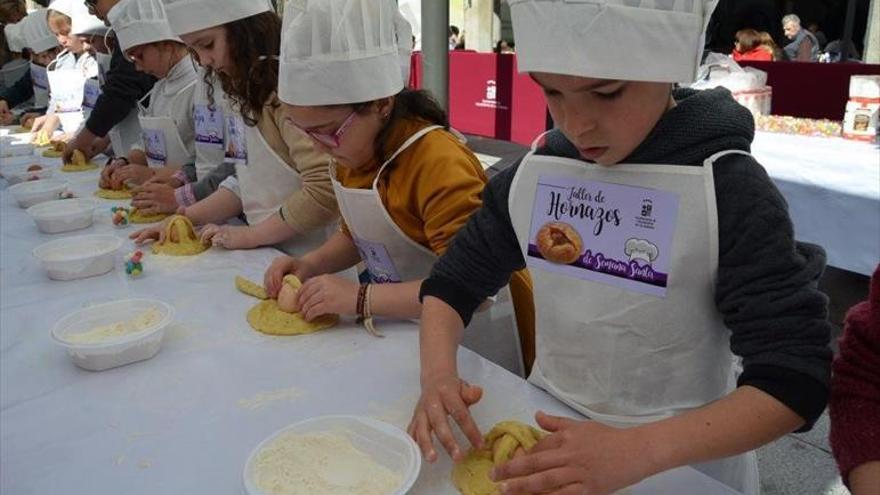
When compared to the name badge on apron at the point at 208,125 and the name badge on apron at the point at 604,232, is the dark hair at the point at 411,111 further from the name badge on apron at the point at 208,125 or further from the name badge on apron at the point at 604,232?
the name badge on apron at the point at 208,125

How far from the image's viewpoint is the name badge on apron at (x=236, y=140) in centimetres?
176

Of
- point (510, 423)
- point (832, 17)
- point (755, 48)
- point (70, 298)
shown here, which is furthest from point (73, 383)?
point (832, 17)

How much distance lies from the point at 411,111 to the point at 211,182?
0.99 meters

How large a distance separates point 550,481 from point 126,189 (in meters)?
2.19

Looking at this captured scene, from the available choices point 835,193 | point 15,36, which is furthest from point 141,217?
point 15,36

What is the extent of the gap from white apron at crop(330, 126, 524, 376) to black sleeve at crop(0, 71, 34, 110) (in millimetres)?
5115

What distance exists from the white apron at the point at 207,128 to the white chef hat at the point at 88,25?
149 cm

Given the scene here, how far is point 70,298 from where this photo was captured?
1.35m

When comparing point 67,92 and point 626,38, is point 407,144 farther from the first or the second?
point 67,92

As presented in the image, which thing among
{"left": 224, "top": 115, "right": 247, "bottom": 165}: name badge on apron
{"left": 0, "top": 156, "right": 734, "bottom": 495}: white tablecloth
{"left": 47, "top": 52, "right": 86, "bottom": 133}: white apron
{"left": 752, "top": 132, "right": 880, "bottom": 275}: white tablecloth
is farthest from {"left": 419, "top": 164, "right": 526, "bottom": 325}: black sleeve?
{"left": 47, "top": 52, "right": 86, "bottom": 133}: white apron

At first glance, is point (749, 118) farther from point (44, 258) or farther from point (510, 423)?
point (44, 258)

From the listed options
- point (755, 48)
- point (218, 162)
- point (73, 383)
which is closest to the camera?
point (73, 383)

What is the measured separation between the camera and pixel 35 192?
215cm

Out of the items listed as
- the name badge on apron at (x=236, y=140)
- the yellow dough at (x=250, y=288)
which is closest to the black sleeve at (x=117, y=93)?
the name badge on apron at (x=236, y=140)
